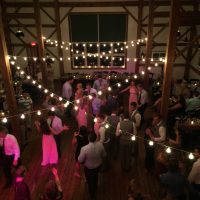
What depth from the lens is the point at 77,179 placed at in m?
5.04

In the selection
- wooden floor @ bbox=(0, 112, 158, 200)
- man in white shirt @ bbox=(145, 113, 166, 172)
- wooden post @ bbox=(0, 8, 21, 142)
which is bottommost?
wooden floor @ bbox=(0, 112, 158, 200)

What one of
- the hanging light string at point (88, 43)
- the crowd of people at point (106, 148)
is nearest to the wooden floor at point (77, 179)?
the crowd of people at point (106, 148)

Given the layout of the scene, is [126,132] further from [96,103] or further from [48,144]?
[96,103]

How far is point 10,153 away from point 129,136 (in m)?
2.17

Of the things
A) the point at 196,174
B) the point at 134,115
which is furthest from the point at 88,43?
the point at 196,174

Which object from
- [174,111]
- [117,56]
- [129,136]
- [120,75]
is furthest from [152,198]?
[117,56]

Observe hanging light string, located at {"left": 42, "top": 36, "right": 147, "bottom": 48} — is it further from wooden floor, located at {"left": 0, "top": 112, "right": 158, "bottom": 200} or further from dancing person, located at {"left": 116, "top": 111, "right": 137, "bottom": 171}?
dancing person, located at {"left": 116, "top": 111, "right": 137, "bottom": 171}

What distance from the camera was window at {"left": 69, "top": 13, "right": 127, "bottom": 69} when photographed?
11.0 metres

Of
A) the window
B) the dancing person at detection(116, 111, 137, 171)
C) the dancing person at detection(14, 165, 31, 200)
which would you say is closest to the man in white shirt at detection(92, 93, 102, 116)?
the dancing person at detection(116, 111, 137, 171)

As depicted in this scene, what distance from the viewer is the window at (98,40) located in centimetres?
1098

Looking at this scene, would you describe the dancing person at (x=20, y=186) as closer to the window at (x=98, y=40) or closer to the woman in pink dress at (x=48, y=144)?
the woman in pink dress at (x=48, y=144)

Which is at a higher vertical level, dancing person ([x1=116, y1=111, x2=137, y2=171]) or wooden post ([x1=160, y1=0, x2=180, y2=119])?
wooden post ([x1=160, y1=0, x2=180, y2=119])

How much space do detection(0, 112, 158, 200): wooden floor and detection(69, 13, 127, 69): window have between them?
21.2 ft

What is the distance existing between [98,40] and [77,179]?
7562 millimetres
